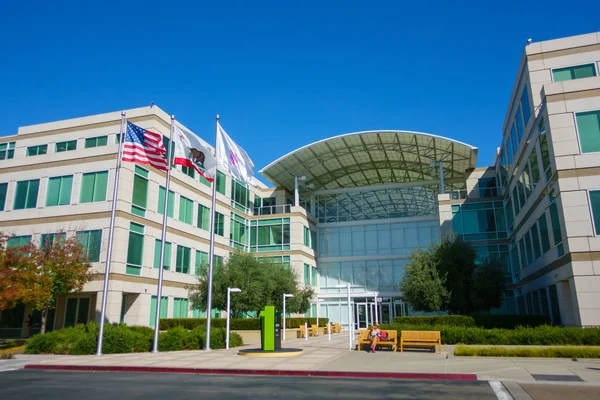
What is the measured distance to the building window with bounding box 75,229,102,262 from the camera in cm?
2948

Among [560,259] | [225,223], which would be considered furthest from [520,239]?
[225,223]

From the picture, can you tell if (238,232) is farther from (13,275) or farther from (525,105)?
(525,105)

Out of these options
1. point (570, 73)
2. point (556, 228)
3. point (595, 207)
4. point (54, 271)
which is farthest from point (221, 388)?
point (570, 73)

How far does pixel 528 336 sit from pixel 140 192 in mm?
24687

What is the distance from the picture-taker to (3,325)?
1224 inches

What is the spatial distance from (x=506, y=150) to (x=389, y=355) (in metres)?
25.1

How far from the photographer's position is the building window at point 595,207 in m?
20.9

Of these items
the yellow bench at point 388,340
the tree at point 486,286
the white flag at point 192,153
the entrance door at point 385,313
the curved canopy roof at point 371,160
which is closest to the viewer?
the yellow bench at point 388,340

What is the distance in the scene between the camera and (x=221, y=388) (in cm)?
1114

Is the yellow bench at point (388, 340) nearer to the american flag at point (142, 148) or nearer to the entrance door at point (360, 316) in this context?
the american flag at point (142, 148)

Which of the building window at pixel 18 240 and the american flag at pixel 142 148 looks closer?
the american flag at pixel 142 148

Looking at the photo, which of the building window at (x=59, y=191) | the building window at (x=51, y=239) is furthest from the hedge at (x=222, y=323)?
the building window at (x=59, y=191)

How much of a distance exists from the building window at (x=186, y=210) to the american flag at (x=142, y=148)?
15403mm

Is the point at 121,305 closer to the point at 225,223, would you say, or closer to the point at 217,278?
Result: the point at 217,278
